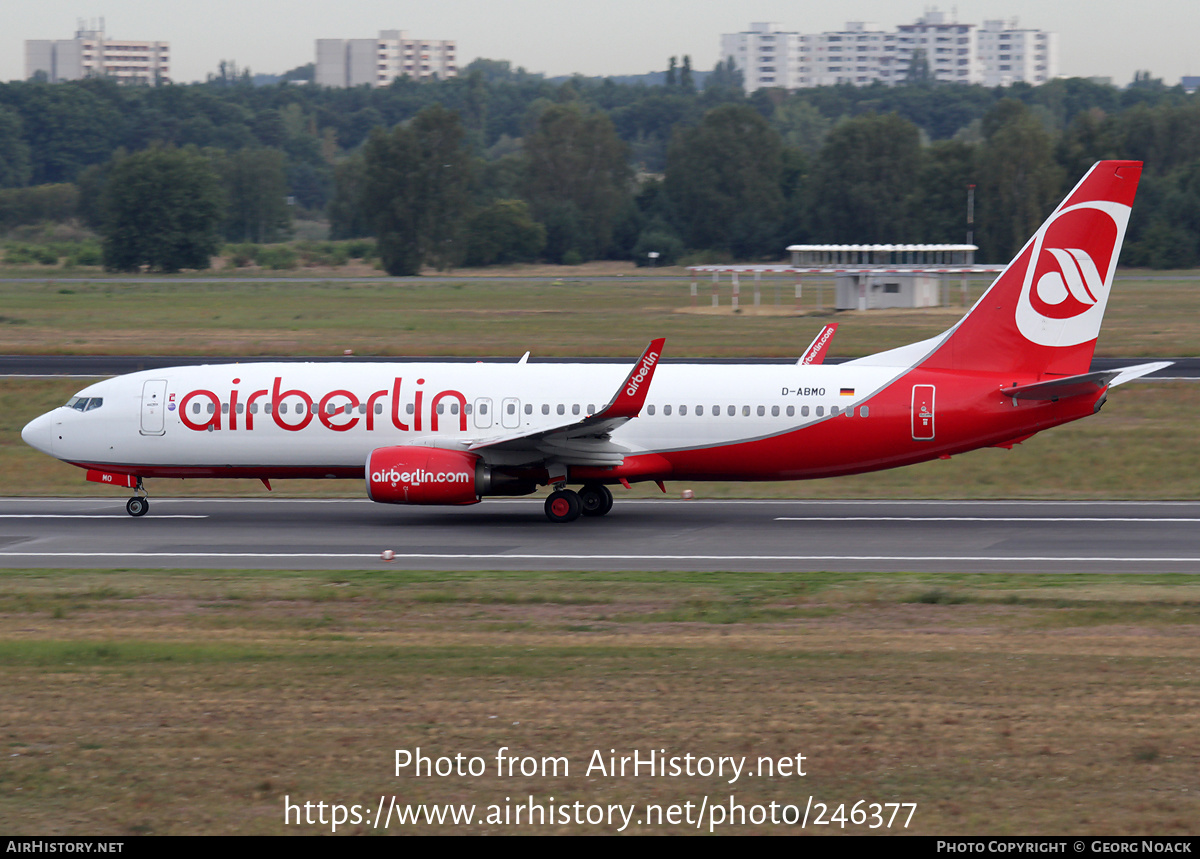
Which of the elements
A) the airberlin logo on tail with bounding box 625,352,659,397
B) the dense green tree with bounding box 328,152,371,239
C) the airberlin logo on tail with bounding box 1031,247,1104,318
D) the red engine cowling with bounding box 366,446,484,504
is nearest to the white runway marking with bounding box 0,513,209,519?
the red engine cowling with bounding box 366,446,484,504

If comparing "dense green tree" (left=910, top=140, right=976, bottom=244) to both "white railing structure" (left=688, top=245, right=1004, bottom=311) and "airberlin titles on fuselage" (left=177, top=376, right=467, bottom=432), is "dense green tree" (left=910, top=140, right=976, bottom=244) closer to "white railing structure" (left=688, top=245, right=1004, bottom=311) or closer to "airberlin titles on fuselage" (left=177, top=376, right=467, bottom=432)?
"white railing structure" (left=688, top=245, right=1004, bottom=311)

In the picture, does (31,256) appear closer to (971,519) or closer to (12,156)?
(12,156)

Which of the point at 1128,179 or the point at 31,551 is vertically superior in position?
the point at 1128,179

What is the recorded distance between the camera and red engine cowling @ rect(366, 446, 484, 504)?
90.6ft

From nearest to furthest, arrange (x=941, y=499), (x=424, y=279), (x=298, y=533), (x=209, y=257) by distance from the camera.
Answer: (x=298, y=533) → (x=941, y=499) → (x=424, y=279) → (x=209, y=257)

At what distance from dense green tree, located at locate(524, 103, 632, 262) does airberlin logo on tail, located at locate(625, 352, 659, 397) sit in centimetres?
12147

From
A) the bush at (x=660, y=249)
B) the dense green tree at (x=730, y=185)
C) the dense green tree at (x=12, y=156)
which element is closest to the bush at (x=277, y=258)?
the bush at (x=660, y=249)

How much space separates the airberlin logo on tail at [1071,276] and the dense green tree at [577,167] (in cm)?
11954

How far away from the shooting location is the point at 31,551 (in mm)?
25734

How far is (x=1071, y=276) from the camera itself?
28.6m

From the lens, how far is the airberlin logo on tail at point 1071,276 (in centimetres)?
2841
